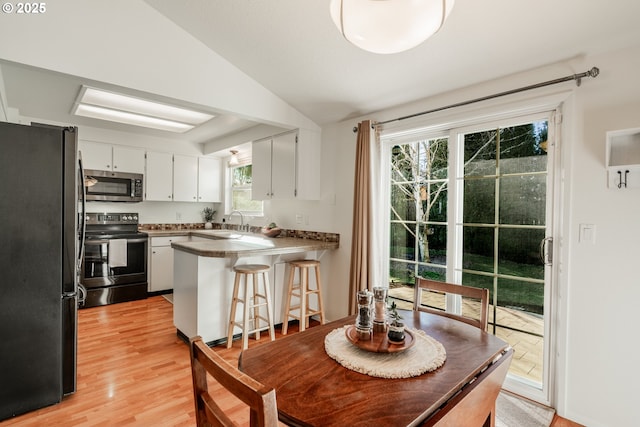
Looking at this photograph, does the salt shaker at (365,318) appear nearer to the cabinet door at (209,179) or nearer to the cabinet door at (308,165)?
the cabinet door at (308,165)

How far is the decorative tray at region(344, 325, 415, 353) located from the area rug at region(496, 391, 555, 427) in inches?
48.1

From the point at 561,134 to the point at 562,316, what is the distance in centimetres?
120

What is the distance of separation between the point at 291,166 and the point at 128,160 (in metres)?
2.79

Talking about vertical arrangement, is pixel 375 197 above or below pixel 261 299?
above

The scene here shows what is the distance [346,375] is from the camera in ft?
3.68

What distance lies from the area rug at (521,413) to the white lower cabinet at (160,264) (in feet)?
14.6

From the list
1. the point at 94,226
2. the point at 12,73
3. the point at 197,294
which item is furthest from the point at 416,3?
the point at 94,226

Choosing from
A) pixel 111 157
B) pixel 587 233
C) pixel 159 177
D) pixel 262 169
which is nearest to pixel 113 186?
pixel 111 157

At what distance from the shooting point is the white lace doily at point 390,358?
114 centimetres

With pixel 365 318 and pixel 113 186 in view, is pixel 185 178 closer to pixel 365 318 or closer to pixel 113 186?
pixel 113 186

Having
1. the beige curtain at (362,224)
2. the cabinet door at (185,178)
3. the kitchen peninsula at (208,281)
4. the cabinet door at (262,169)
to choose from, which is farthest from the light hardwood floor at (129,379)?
the cabinet door at (185,178)

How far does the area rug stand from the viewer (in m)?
1.99

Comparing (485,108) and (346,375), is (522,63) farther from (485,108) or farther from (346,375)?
(346,375)

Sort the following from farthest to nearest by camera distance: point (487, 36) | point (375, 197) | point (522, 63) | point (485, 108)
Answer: point (375, 197), point (485, 108), point (522, 63), point (487, 36)
